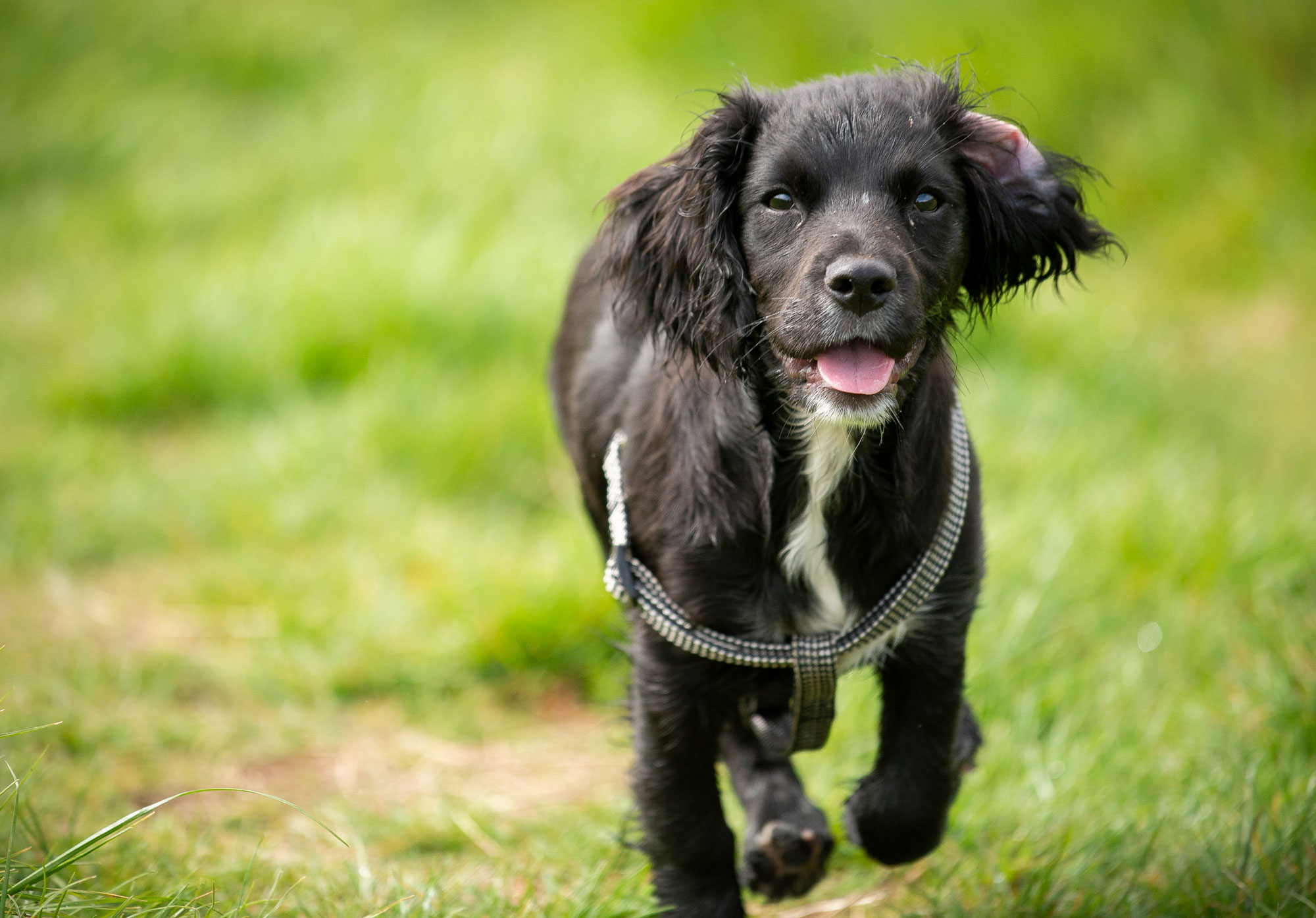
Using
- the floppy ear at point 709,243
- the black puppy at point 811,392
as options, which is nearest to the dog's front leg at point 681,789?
the black puppy at point 811,392

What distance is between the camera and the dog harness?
2.39 meters

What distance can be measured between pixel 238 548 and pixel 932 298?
10.5 ft

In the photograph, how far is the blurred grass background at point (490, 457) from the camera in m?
3.09

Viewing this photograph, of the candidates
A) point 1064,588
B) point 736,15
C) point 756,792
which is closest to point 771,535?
point 756,792

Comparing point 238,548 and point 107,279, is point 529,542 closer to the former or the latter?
point 238,548

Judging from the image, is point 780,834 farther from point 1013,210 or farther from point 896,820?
point 1013,210

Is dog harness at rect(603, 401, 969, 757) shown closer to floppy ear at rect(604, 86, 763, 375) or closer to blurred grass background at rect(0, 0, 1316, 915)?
floppy ear at rect(604, 86, 763, 375)

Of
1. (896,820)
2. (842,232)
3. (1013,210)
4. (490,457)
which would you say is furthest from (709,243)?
(490,457)

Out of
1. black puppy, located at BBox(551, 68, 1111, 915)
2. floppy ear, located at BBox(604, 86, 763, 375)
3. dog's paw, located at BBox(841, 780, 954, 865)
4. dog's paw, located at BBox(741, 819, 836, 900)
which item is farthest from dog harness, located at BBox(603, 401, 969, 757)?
floppy ear, located at BBox(604, 86, 763, 375)

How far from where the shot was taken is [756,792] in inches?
114

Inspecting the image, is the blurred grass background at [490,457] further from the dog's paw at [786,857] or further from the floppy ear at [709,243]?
the floppy ear at [709,243]

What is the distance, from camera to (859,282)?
2125mm

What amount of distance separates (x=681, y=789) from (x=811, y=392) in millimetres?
865

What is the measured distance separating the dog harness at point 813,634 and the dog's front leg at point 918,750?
0.37ft
